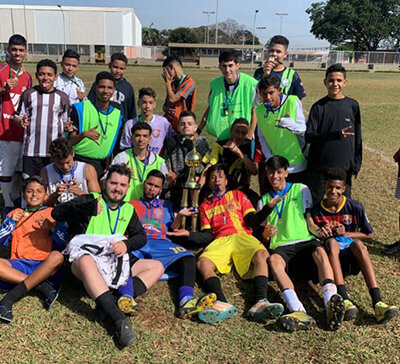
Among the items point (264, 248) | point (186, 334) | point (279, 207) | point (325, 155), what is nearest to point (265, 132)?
point (325, 155)

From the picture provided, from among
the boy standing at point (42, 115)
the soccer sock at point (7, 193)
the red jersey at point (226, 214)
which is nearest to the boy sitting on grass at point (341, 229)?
the red jersey at point (226, 214)

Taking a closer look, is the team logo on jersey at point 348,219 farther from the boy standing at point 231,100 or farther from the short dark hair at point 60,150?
the short dark hair at point 60,150

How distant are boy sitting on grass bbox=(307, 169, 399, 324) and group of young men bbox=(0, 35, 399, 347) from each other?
0.04 feet

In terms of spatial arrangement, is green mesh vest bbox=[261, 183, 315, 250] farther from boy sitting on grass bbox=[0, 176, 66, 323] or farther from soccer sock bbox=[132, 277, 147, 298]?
boy sitting on grass bbox=[0, 176, 66, 323]

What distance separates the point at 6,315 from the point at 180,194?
2.47 metres

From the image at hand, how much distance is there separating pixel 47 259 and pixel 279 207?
222 centimetres

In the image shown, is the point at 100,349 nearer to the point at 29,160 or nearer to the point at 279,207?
the point at 279,207

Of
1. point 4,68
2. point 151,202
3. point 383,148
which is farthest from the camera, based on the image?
point 383,148

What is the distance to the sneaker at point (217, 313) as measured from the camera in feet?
11.3

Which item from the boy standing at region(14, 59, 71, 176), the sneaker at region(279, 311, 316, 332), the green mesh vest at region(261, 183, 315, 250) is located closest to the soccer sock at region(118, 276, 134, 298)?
the sneaker at region(279, 311, 316, 332)

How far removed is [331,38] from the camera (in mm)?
76875

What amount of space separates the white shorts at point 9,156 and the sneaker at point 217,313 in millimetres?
3450

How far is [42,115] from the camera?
499 cm

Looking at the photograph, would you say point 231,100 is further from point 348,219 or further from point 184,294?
point 184,294
